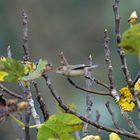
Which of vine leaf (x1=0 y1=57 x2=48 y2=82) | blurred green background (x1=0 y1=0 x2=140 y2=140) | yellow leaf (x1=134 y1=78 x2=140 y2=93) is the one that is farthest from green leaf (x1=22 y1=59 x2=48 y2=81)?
blurred green background (x1=0 y1=0 x2=140 y2=140)

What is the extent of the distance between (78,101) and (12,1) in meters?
1.96

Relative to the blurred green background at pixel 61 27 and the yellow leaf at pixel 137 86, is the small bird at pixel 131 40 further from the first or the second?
the blurred green background at pixel 61 27

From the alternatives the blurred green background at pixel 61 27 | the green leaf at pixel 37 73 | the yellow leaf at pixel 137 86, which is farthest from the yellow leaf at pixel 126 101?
the blurred green background at pixel 61 27

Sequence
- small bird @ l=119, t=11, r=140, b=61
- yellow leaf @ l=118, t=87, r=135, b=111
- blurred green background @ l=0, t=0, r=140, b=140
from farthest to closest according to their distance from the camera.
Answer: blurred green background @ l=0, t=0, r=140, b=140 < yellow leaf @ l=118, t=87, r=135, b=111 < small bird @ l=119, t=11, r=140, b=61

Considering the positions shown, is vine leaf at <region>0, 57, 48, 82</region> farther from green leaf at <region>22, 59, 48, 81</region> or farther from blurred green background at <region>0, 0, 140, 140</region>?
blurred green background at <region>0, 0, 140, 140</region>

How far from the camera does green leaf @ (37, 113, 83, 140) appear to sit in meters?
0.51

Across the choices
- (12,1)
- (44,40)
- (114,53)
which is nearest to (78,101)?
(114,53)

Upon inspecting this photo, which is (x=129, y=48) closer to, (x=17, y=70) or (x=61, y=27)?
(x=17, y=70)

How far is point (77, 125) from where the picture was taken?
20.7 inches

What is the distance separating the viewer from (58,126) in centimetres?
51

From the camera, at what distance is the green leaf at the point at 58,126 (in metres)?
0.51

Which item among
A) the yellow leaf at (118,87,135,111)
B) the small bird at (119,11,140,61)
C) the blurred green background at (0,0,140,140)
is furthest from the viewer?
the blurred green background at (0,0,140,140)

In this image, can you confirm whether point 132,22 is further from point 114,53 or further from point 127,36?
point 114,53

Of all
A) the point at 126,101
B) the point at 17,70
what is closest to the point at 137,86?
the point at 126,101
